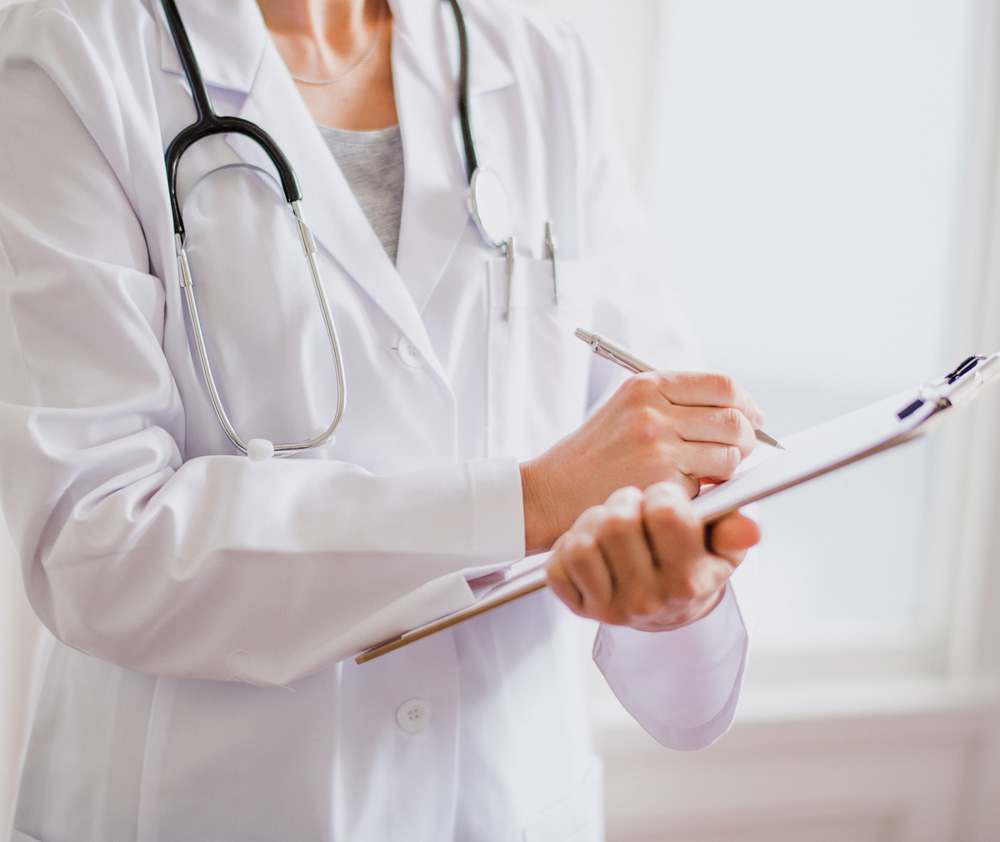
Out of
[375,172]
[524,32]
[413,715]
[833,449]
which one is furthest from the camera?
[524,32]

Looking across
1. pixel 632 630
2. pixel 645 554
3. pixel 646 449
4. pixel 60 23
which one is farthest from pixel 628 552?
pixel 60 23

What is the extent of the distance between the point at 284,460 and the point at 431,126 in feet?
1.35

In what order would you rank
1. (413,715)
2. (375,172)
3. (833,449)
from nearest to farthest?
(833,449) < (413,715) < (375,172)

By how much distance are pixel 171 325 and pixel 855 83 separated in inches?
51.1

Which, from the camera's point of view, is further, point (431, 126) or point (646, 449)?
point (431, 126)

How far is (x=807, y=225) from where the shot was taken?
4.83 ft

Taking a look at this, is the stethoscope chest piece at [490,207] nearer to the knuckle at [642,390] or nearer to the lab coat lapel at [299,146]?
the lab coat lapel at [299,146]

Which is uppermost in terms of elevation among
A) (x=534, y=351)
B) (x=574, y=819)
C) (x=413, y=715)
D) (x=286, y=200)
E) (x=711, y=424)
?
(x=286, y=200)

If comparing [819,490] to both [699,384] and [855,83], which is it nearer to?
[855,83]

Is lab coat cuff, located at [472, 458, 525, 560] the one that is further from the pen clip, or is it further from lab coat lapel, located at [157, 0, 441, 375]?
the pen clip

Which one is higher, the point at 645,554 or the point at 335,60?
the point at 335,60

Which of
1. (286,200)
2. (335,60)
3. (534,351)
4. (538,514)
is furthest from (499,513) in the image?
(335,60)

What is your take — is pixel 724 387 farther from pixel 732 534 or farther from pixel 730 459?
pixel 732 534

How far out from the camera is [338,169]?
31.2 inches
